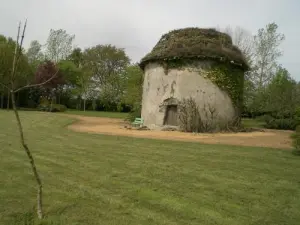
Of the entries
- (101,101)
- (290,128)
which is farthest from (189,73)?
(101,101)

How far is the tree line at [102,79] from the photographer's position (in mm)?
30250

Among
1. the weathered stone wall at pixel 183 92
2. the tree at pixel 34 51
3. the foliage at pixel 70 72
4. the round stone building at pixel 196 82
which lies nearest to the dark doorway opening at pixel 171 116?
the round stone building at pixel 196 82

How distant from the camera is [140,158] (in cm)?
849

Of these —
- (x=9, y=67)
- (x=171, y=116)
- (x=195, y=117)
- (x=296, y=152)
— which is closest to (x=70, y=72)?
(x=9, y=67)

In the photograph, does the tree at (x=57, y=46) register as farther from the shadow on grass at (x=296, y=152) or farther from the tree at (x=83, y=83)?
the shadow on grass at (x=296, y=152)

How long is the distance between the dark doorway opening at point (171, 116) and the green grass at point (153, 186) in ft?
28.0

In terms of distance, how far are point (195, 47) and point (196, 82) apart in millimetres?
2036

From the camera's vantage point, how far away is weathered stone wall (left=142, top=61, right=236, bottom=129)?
17578 mm

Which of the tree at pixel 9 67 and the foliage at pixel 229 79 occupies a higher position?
the tree at pixel 9 67

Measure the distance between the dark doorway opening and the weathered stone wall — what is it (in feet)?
0.80

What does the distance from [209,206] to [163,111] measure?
13631 millimetres

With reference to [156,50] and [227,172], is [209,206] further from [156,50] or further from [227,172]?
[156,50]

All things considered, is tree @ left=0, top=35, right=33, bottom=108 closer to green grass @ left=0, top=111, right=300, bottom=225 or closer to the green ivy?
the green ivy

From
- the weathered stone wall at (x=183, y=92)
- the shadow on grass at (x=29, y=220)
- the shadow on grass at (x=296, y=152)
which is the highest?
the weathered stone wall at (x=183, y=92)
